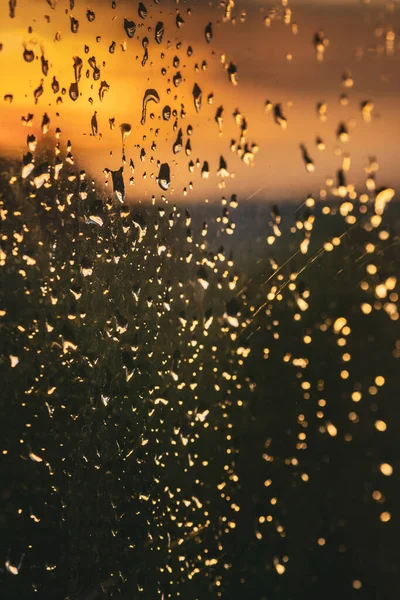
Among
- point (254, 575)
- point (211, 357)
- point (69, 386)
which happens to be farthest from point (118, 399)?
point (254, 575)

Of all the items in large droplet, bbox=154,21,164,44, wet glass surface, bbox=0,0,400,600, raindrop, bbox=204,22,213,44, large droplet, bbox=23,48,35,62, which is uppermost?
large droplet, bbox=23,48,35,62

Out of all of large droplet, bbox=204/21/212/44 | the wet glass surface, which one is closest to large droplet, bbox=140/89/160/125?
the wet glass surface

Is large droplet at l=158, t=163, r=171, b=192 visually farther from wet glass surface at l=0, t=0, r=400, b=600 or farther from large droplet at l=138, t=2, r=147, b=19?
large droplet at l=138, t=2, r=147, b=19

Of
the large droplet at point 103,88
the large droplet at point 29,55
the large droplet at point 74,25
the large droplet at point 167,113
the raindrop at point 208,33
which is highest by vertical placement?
the large droplet at point 74,25

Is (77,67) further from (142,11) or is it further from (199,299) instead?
(199,299)

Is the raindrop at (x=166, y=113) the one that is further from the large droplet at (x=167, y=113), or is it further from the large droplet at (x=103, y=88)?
the large droplet at (x=103, y=88)

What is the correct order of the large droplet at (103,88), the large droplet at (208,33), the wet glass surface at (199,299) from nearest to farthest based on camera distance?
the wet glass surface at (199,299) → the large droplet at (208,33) → the large droplet at (103,88)

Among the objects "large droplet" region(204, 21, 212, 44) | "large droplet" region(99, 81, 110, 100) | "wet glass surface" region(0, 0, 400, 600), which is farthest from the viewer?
"large droplet" region(99, 81, 110, 100)

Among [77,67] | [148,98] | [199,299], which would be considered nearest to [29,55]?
[77,67]

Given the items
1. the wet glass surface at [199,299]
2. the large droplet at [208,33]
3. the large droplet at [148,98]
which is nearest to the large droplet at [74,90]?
the wet glass surface at [199,299]
